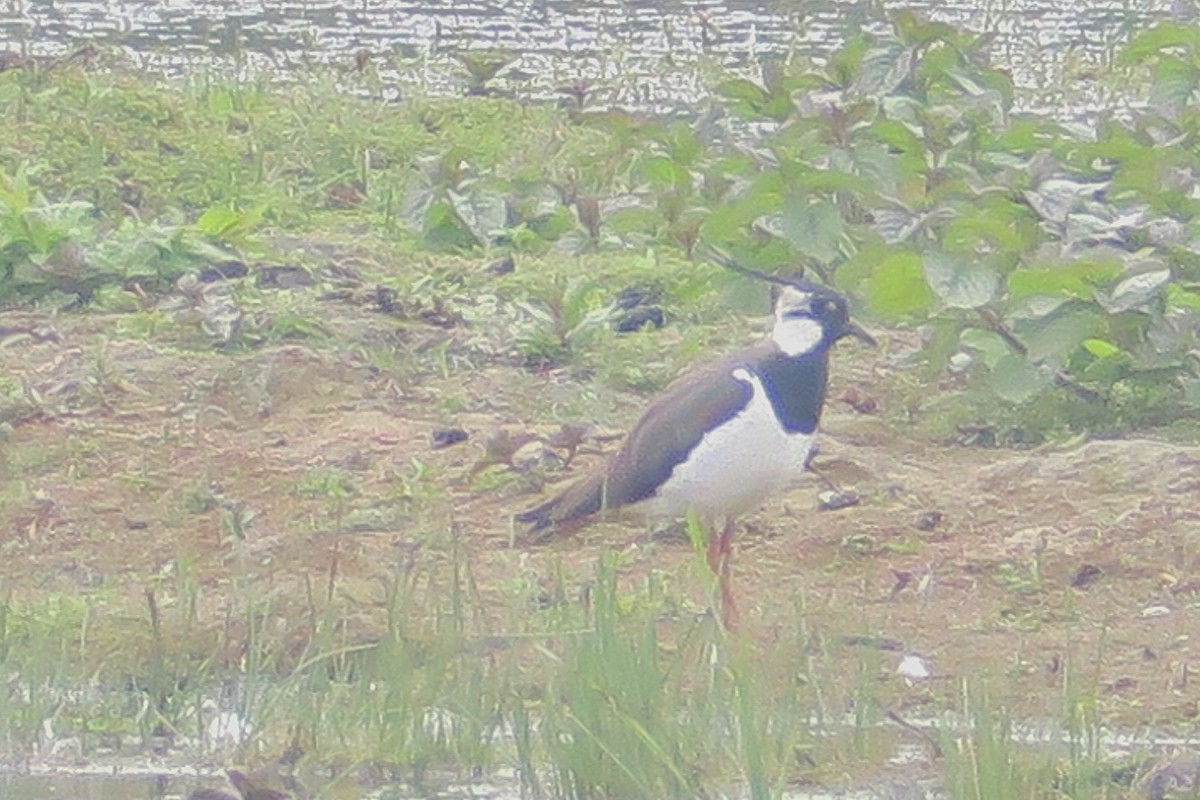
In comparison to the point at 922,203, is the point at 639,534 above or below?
below

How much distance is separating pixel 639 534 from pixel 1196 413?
1.31 m

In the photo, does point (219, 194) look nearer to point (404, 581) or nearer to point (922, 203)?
point (922, 203)

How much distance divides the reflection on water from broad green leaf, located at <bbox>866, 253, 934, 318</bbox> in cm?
403

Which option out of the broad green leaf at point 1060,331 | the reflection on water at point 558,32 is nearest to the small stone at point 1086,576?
the broad green leaf at point 1060,331

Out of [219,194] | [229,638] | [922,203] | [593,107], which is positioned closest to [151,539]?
[229,638]

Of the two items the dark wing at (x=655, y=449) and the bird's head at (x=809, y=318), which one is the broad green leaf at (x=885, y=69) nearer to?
the bird's head at (x=809, y=318)

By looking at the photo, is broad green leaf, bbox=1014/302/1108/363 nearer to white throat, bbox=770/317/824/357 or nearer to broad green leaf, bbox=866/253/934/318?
broad green leaf, bbox=866/253/934/318

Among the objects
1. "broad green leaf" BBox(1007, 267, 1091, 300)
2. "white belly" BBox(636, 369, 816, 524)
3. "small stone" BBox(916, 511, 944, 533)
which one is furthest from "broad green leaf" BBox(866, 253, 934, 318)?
"white belly" BBox(636, 369, 816, 524)

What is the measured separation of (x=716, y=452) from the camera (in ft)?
17.6

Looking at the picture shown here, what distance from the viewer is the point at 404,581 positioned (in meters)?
4.58

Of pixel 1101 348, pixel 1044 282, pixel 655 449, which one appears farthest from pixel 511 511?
pixel 1101 348

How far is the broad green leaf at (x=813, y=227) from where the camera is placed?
6.32 m

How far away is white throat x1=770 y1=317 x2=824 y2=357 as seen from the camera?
5.66 m

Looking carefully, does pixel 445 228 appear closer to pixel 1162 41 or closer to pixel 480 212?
pixel 480 212
